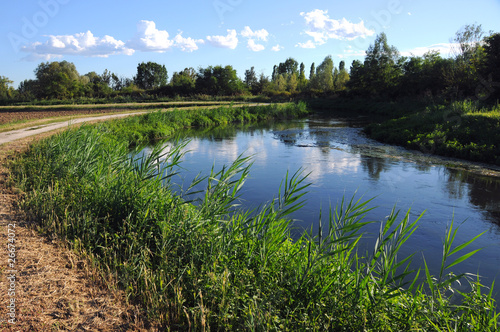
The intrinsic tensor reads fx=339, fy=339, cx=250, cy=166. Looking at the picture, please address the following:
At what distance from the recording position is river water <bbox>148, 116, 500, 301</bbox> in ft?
19.6

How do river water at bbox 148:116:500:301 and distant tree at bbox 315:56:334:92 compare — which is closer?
river water at bbox 148:116:500:301

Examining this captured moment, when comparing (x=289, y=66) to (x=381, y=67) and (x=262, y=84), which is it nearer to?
(x=262, y=84)

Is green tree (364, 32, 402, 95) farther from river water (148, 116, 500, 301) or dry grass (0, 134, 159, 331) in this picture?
dry grass (0, 134, 159, 331)

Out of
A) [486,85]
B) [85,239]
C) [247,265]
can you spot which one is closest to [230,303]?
[247,265]

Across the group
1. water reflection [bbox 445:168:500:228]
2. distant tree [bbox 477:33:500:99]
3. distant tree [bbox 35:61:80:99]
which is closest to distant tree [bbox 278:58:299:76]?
distant tree [bbox 35:61:80:99]

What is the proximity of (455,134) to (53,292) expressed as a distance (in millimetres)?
15453

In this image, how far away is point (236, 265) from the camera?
3844 mm

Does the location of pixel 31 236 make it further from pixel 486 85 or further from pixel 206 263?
pixel 486 85

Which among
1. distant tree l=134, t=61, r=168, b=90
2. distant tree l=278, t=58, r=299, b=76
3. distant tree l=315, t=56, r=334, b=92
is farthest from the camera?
distant tree l=278, t=58, r=299, b=76

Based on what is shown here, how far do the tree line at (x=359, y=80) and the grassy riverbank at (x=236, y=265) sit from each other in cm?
2129

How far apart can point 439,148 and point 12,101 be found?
4850cm

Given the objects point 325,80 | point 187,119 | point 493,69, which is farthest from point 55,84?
point 493,69

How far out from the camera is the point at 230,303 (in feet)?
10.7

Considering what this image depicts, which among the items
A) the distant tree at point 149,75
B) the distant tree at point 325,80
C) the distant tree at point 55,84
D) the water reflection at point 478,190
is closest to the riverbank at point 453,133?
the water reflection at point 478,190
